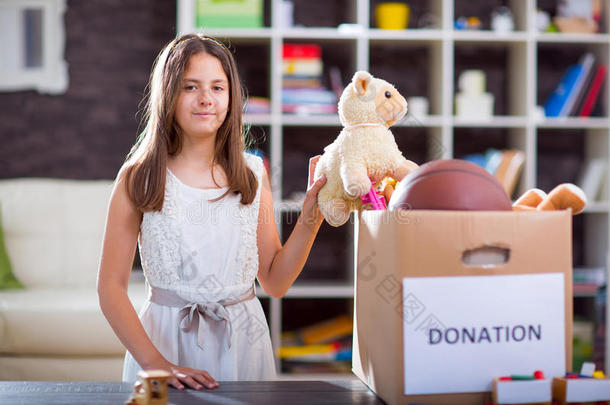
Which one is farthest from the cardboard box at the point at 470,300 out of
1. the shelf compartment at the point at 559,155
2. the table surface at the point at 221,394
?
the shelf compartment at the point at 559,155

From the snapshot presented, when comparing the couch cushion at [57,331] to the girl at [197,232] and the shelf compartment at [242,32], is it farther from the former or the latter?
the shelf compartment at [242,32]

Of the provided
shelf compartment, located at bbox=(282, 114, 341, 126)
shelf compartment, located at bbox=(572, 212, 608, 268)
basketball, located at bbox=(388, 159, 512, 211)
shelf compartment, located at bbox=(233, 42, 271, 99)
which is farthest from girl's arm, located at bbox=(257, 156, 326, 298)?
shelf compartment, located at bbox=(572, 212, 608, 268)

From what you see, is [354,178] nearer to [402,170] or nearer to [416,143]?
[402,170]

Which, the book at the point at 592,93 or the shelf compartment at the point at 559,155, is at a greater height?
the book at the point at 592,93

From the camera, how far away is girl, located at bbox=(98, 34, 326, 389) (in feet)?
4.15

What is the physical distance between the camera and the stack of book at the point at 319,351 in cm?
271

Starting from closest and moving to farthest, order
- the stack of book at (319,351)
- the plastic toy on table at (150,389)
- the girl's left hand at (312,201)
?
the plastic toy on table at (150,389)
the girl's left hand at (312,201)
the stack of book at (319,351)

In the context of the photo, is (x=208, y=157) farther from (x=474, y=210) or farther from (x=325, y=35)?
(x=325, y=35)

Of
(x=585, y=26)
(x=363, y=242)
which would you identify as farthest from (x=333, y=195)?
(x=585, y=26)

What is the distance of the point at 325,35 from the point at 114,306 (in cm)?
192

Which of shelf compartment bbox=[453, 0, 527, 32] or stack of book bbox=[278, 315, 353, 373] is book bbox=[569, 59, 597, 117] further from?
stack of book bbox=[278, 315, 353, 373]

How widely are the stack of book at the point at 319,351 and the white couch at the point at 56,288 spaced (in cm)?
74

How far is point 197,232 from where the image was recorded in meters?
1.36

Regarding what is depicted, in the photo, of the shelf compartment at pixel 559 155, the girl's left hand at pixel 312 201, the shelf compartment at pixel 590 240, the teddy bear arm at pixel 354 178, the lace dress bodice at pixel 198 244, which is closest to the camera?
the teddy bear arm at pixel 354 178
